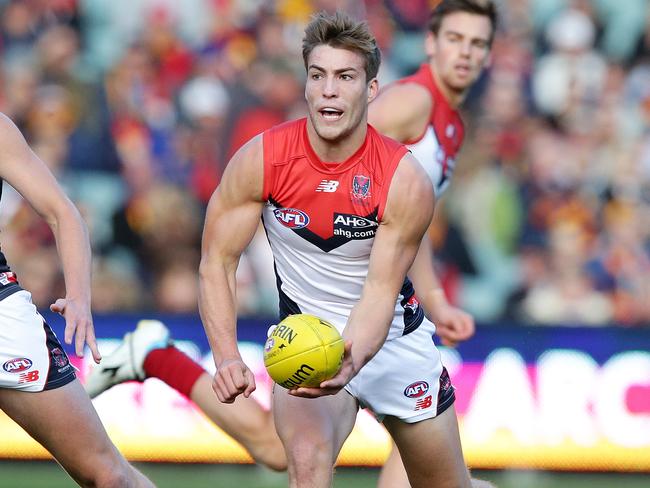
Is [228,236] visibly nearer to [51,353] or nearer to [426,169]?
[51,353]

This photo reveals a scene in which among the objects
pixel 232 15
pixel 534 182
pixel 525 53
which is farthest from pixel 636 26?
pixel 232 15

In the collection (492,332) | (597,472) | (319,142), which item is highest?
(319,142)

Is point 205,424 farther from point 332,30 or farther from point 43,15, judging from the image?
point 43,15

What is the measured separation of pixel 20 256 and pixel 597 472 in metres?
4.98

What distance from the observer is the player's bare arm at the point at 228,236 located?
500cm

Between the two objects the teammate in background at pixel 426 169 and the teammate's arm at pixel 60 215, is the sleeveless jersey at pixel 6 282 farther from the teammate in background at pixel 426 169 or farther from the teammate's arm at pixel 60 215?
the teammate in background at pixel 426 169

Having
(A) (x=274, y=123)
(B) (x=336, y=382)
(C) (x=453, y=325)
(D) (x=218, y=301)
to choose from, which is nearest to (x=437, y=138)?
(C) (x=453, y=325)

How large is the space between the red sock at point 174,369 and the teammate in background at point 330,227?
133cm

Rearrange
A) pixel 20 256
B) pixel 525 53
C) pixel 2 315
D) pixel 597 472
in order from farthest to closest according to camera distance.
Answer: pixel 525 53 → pixel 20 256 → pixel 597 472 → pixel 2 315

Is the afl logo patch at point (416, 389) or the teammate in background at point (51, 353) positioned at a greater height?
the teammate in background at point (51, 353)

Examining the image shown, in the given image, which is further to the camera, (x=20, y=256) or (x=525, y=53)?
(x=525, y=53)

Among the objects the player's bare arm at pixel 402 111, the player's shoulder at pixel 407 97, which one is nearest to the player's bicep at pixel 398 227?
the player's bare arm at pixel 402 111

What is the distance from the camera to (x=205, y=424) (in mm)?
8102

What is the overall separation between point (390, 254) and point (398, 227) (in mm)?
115
